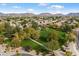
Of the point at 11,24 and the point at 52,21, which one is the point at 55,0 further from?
the point at 11,24

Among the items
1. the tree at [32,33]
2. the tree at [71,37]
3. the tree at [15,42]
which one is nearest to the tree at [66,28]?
the tree at [71,37]

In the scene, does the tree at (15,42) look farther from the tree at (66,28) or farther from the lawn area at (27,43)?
the tree at (66,28)

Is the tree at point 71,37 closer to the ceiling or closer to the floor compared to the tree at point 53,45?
closer to the ceiling

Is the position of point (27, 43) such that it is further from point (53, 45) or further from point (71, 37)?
point (71, 37)

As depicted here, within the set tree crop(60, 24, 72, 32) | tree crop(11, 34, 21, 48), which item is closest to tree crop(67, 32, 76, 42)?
tree crop(60, 24, 72, 32)

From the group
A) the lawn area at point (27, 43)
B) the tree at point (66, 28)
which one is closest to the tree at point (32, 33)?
the lawn area at point (27, 43)

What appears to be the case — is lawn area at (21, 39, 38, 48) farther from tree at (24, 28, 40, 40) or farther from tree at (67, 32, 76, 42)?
tree at (67, 32, 76, 42)

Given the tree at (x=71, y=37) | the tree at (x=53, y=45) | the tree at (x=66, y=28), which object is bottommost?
the tree at (x=53, y=45)

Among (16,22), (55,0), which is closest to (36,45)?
(16,22)

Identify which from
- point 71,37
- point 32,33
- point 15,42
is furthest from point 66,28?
point 15,42

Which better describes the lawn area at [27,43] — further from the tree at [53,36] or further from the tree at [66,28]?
the tree at [66,28]

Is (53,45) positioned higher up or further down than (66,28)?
further down
